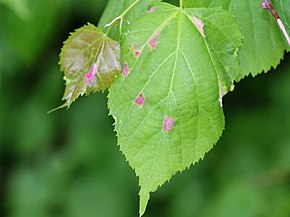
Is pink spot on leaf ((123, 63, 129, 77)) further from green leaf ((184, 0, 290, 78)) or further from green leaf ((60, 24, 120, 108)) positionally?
green leaf ((184, 0, 290, 78))

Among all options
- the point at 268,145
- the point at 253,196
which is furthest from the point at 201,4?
the point at 268,145

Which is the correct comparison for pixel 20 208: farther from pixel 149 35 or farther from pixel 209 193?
pixel 149 35

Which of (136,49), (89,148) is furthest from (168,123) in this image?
(89,148)

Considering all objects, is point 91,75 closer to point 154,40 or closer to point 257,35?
point 154,40

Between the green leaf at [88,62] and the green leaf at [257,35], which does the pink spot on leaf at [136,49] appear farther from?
the green leaf at [257,35]

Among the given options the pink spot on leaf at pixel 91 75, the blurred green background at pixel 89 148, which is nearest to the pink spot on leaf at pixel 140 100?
the pink spot on leaf at pixel 91 75

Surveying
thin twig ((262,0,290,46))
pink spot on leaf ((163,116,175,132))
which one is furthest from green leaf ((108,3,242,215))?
thin twig ((262,0,290,46))
